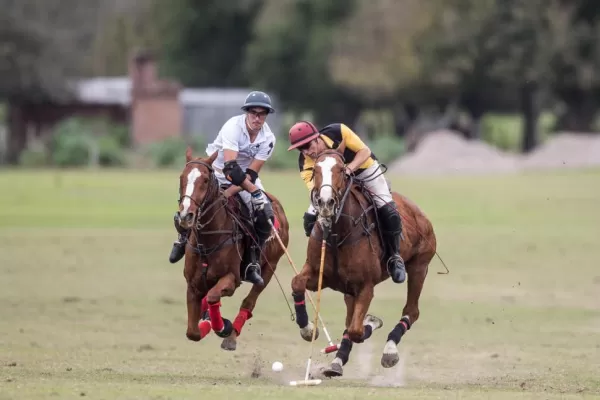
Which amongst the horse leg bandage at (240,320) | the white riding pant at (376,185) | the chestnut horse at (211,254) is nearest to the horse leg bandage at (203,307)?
the chestnut horse at (211,254)

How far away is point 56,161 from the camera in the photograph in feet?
212

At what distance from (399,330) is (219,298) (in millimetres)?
1694

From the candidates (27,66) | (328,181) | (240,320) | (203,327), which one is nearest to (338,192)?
(328,181)

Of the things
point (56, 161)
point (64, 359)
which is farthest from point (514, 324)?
point (56, 161)

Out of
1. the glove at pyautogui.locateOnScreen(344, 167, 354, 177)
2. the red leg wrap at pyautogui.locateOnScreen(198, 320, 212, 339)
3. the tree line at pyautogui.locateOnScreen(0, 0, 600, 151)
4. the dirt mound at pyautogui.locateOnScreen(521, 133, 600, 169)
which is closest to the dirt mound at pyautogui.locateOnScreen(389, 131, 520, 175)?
the dirt mound at pyautogui.locateOnScreen(521, 133, 600, 169)

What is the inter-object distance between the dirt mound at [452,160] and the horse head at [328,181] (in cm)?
4536

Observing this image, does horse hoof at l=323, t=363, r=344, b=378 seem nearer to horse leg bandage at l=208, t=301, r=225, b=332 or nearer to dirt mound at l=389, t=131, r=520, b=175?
horse leg bandage at l=208, t=301, r=225, b=332

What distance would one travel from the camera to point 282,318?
60.4ft

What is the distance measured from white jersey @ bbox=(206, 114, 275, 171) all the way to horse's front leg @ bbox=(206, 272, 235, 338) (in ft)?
3.74

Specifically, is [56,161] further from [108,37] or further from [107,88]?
[108,37]

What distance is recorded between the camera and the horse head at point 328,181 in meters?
11.6

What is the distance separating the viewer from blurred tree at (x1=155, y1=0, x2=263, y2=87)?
9550 cm

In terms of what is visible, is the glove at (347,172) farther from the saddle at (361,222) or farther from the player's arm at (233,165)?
the player's arm at (233,165)

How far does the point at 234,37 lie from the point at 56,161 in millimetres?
34502
